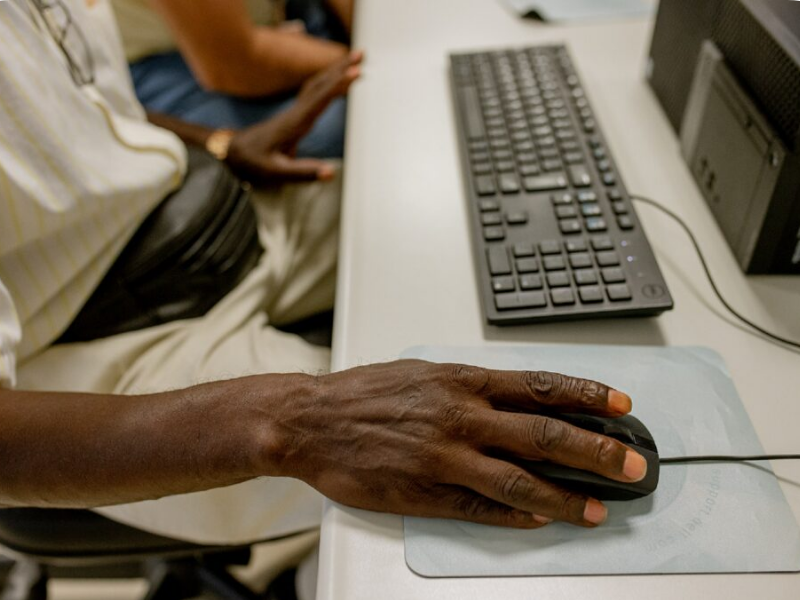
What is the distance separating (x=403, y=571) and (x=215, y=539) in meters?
0.29

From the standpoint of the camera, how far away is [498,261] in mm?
567

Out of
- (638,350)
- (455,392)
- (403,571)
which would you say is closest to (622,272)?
(638,350)

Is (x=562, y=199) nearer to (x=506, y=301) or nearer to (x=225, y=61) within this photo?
(x=506, y=301)

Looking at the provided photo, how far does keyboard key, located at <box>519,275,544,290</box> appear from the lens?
1.79ft

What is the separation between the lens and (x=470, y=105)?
0.76 m

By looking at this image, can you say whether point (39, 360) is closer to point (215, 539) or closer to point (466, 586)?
point (215, 539)

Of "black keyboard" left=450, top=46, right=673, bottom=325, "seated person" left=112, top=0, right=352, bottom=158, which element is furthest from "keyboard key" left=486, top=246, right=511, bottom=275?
"seated person" left=112, top=0, right=352, bottom=158

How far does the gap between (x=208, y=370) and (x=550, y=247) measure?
341mm

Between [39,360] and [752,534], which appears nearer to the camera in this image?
[752,534]

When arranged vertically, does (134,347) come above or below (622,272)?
below

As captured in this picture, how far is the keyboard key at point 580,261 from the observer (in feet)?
1.81

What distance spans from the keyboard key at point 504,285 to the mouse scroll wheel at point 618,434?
153 millimetres

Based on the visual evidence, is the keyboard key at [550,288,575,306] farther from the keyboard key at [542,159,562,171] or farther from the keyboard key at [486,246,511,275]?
the keyboard key at [542,159,562,171]

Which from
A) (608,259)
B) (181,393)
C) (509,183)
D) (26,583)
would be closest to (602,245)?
(608,259)
